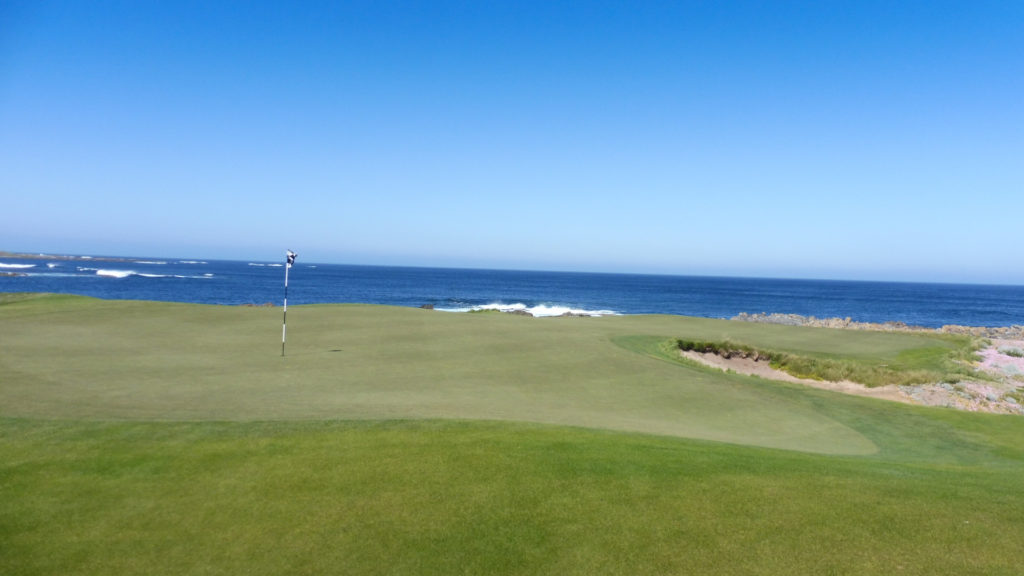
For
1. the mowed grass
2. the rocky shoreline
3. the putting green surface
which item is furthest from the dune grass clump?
the mowed grass

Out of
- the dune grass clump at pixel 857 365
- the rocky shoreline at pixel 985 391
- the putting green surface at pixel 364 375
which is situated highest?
the putting green surface at pixel 364 375

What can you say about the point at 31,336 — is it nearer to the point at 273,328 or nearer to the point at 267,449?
Answer: the point at 273,328

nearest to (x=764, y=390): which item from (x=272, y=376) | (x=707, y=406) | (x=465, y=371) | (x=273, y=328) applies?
(x=707, y=406)

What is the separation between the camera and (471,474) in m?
7.87

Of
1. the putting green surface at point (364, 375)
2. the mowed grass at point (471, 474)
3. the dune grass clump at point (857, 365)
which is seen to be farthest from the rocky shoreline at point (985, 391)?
the mowed grass at point (471, 474)

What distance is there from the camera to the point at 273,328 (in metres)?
23.5

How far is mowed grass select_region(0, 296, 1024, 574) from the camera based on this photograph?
5.99 metres

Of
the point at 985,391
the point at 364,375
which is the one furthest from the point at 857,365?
the point at 364,375

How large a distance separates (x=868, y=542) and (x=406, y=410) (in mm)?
8090

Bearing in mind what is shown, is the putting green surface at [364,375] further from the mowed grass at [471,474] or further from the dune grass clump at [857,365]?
the dune grass clump at [857,365]

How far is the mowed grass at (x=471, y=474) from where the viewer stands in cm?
599

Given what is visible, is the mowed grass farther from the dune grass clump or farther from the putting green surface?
the dune grass clump

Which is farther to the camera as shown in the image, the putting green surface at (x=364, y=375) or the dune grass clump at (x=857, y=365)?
the dune grass clump at (x=857, y=365)

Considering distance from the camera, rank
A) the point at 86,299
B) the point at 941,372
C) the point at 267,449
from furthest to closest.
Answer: the point at 86,299 < the point at 941,372 < the point at 267,449
